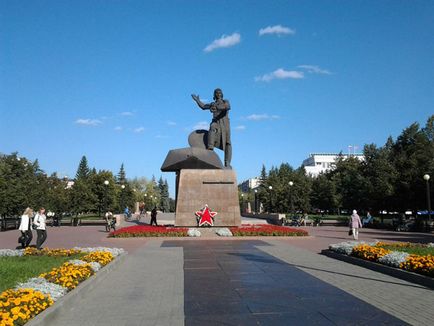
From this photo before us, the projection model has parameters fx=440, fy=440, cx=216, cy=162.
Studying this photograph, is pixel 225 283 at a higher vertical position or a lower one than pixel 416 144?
lower

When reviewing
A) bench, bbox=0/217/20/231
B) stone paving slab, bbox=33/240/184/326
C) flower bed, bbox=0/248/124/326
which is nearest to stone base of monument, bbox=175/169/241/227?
stone paving slab, bbox=33/240/184/326

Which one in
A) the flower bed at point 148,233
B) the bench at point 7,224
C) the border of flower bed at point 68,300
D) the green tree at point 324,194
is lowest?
the border of flower bed at point 68,300

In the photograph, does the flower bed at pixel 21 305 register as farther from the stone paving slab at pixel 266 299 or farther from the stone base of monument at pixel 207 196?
the stone base of monument at pixel 207 196

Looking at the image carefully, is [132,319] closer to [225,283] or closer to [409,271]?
[225,283]

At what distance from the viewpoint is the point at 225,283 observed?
8.97 m

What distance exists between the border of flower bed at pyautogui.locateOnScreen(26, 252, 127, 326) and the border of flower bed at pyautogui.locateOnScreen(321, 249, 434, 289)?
6.56m

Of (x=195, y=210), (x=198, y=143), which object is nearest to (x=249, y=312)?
(x=195, y=210)

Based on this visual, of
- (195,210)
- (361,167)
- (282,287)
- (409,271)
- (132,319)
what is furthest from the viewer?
(361,167)

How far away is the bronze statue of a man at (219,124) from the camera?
84.1ft

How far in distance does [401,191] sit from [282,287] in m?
32.5

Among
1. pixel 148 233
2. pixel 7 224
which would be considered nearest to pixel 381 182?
pixel 148 233

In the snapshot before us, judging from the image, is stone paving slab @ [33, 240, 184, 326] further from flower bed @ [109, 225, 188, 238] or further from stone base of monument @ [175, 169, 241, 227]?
stone base of monument @ [175, 169, 241, 227]

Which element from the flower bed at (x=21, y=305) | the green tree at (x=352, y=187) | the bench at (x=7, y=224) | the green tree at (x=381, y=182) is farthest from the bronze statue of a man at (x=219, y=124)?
the green tree at (x=352, y=187)

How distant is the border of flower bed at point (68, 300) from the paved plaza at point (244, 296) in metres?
0.03
